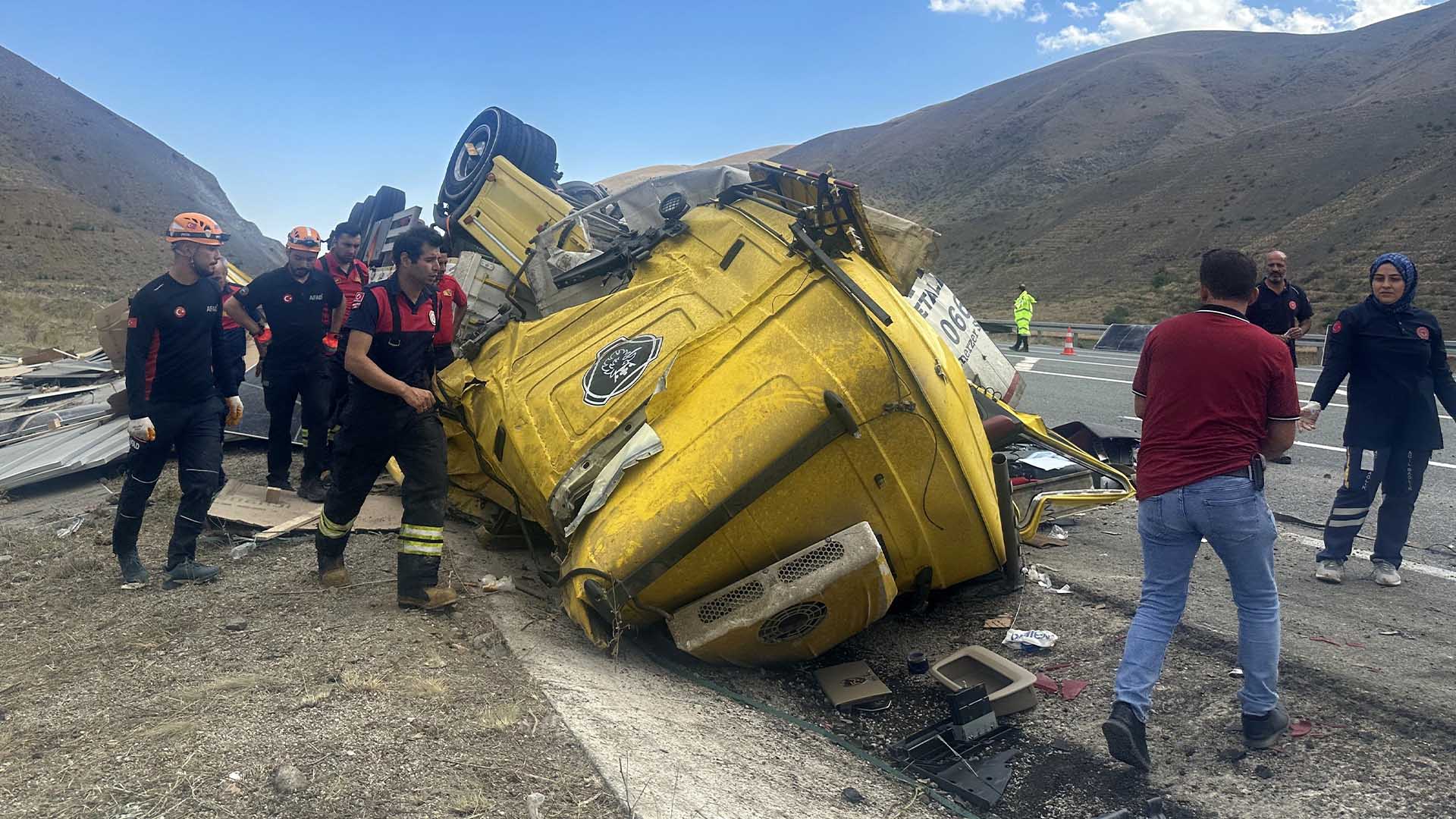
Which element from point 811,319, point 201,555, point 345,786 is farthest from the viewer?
point 201,555

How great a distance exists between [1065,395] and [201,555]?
9.37m

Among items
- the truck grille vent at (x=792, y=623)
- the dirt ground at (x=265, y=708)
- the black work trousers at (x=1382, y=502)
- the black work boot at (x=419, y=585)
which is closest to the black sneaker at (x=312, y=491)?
the dirt ground at (x=265, y=708)

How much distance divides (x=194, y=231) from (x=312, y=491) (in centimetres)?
202

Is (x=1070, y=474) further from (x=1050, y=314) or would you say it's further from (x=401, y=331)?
(x=1050, y=314)

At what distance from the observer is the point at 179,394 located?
13.4 feet

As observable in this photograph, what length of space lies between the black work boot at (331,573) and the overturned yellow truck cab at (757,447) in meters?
0.83

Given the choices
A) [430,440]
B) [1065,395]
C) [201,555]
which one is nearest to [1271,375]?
[430,440]

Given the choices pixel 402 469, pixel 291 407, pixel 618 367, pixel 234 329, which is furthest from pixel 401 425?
pixel 234 329

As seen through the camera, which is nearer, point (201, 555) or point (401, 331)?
point (401, 331)

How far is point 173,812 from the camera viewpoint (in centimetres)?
205

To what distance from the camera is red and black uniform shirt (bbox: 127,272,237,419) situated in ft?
13.1

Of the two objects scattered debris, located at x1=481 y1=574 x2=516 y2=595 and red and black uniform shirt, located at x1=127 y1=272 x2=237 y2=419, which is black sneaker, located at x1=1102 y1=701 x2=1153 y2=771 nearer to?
scattered debris, located at x1=481 y1=574 x2=516 y2=595

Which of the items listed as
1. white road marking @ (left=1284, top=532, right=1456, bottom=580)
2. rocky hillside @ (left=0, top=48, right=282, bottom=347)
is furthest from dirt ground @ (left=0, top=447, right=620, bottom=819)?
rocky hillside @ (left=0, top=48, right=282, bottom=347)

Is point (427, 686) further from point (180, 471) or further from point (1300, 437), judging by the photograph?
point (1300, 437)
